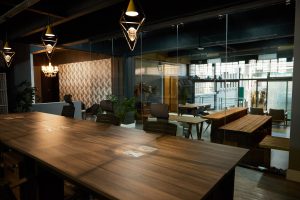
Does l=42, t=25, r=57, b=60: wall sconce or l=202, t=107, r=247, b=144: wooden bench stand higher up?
l=42, t=25, r=57, b=60: wall sconce

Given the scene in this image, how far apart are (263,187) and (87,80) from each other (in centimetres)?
754

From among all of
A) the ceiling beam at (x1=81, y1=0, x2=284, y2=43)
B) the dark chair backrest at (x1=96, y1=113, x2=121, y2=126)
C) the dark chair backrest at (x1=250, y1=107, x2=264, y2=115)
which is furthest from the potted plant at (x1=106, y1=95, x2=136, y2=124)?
the dark chair backrest at (x1=250, y1=107, x2=264, y2=115)

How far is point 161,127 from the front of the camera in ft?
8.16

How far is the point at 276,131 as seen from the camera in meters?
4.91

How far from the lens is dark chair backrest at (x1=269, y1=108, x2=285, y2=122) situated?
431 centimetres

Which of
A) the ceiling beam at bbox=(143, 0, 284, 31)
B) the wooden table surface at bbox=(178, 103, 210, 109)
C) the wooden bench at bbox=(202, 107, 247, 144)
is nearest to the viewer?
the ceiling beam at bbox=(143, 0, 284, 31)

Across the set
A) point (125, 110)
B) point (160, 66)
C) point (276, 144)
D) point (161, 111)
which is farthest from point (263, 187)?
point (160, 66)

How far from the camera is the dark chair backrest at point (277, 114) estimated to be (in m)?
4.31

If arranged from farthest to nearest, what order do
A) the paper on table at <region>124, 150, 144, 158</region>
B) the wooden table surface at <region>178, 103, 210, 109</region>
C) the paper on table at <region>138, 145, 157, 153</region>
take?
the wooden table surface at <region>178, 103, 210, 109</region> → the paper on table at <region>138, 145, 157, 153</region> → the paper on table at <region>124, 150, 144, 158</region>

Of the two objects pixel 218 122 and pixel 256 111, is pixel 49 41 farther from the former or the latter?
pixel 256 111

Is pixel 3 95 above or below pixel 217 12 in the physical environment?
below

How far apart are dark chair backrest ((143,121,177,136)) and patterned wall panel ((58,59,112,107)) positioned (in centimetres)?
542

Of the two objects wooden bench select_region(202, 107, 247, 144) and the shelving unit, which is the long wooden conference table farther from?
the shelving unit

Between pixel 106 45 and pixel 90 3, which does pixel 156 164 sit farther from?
pixel 106 45
